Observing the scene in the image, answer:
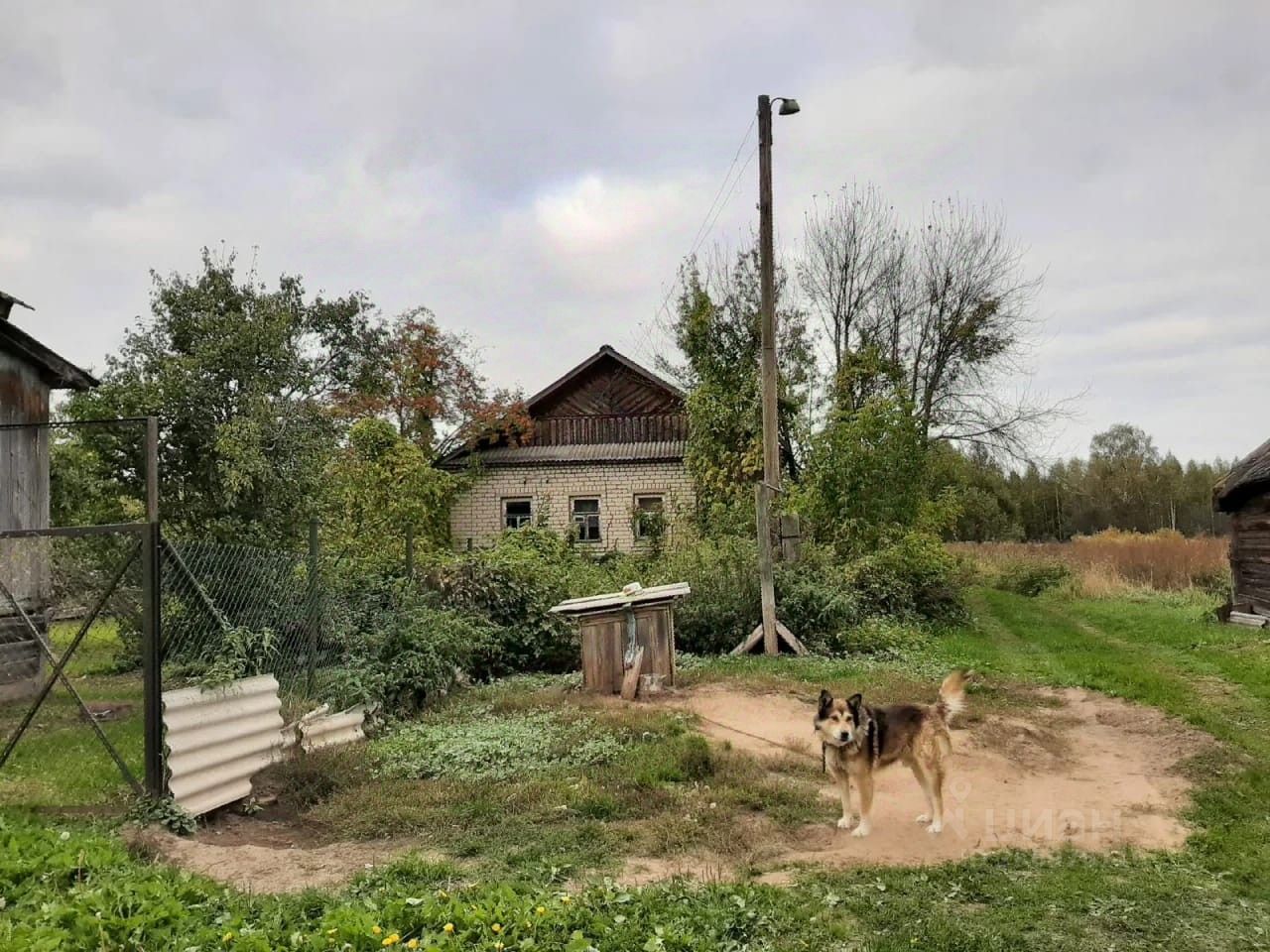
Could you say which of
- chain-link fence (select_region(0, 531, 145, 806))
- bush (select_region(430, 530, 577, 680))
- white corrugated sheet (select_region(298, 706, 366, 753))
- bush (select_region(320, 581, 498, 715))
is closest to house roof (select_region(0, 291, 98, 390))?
chain-link fence (select_region(0, 531, 145, 806))

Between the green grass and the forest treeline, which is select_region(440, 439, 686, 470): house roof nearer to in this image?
the green grass

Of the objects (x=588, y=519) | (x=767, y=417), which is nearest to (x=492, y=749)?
(x=767, y=417)

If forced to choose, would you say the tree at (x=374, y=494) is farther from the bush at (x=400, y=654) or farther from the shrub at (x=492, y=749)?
the shrub at (x=492, y=749)

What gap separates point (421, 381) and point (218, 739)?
948 inches

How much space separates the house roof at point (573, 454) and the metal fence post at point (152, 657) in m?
18.8

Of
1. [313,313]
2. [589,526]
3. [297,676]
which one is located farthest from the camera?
[313,313]

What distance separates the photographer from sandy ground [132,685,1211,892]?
5.07 m

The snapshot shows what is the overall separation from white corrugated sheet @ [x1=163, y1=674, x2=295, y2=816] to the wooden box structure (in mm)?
3895

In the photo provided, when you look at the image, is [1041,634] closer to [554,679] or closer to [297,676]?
[554,679]

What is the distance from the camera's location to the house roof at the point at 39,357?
1005cm

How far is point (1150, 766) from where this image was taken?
7.09m

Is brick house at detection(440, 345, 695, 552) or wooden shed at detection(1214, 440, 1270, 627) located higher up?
brick house at detection(440, 345, 695, 552)

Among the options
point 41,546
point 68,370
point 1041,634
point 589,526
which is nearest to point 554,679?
point 41,546

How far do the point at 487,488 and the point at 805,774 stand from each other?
→ 19156mm
